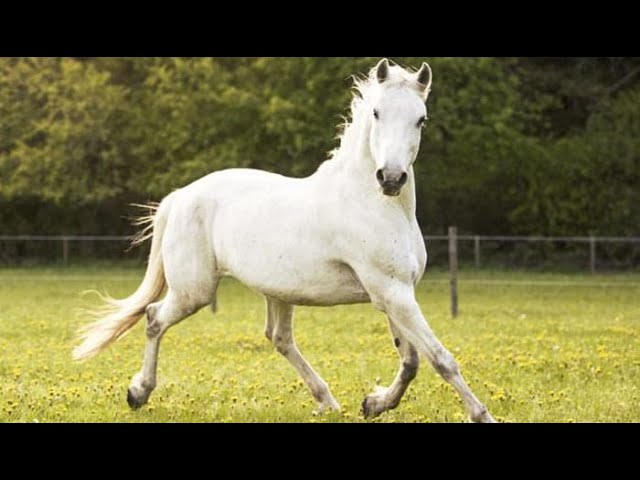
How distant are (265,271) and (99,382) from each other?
8.98 feet

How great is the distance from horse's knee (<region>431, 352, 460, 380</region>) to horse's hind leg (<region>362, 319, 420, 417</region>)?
20.3 inches

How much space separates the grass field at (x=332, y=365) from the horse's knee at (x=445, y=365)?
2.45 ft

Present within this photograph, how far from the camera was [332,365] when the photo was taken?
11.2 m

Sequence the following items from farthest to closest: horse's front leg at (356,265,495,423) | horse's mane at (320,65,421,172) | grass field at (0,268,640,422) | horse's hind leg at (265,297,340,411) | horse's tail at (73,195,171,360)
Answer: horse's tail at (73,195,171,360) < horse's hind leg at (265,297,340,411) < grass field at (0,268,640,422) < horse's mane at (320,65,421,172) < horse's front leg at (356,265,495,423)

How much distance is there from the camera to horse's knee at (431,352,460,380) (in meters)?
7.09

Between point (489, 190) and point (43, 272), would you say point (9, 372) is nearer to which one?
point (43, 272)

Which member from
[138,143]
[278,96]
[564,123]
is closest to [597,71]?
[564,123]

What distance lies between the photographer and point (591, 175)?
28531 millimetres

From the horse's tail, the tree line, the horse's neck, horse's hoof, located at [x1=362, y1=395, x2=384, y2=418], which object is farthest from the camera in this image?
the tree line

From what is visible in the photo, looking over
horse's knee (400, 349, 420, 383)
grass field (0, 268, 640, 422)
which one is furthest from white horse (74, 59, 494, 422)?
grass field (0, 268, 640, 422)

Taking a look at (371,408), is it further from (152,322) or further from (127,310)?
(127,310)

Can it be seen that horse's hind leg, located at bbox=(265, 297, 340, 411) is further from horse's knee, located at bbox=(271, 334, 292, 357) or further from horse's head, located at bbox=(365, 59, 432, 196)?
horse's head, located at bbox=(365, 59, 432, 196)

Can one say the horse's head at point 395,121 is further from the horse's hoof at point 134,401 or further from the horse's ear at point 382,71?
the horse's hoof at point 134,401

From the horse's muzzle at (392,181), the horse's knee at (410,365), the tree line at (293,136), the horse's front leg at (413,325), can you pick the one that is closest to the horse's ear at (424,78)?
the horse's muzzle at (392,181)
